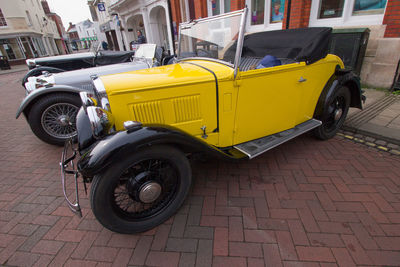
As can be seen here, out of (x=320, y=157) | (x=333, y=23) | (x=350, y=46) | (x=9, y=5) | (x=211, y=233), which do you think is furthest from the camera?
(x=9, y=5)

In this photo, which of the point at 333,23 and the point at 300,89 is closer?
the point at 300,89

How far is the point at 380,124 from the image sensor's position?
3.62 metres

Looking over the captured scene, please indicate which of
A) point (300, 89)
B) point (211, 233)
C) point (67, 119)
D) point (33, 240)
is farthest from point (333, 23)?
point (33, 240)

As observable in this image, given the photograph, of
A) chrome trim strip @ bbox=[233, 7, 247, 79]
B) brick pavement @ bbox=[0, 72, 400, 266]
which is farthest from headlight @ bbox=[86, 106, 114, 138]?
chrome trim strip @ bbox=[233, 7, 247, 79]

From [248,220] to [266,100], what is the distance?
4.52ft

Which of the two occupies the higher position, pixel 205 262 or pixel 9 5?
pixel 9 5

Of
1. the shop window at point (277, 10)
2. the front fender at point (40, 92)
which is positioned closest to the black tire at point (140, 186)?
the front fender at point (40, 92)

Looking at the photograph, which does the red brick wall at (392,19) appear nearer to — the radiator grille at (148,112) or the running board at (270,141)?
the running board at (270,141)

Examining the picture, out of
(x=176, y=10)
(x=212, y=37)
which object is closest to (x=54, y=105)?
(x=212, y=37)

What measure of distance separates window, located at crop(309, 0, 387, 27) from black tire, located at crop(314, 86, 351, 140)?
10.5 feet

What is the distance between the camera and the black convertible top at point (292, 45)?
263 cm

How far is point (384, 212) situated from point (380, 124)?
2.24 meters

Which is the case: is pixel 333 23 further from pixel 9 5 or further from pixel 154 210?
pixel 9 5

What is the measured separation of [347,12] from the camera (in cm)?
538
